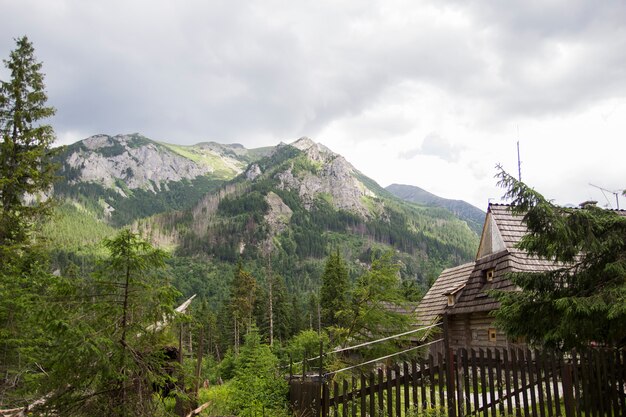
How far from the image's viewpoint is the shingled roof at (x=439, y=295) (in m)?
24.8

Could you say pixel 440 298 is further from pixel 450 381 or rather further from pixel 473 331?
pixel 450 381

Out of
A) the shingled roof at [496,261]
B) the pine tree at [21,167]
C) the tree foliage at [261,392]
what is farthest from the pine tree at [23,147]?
the shingled roof at [496,261]

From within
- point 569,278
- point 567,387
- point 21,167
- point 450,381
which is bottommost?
point 567,387

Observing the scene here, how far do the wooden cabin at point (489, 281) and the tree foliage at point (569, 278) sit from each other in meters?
7.74

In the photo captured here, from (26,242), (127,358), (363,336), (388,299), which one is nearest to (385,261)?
(388,299)

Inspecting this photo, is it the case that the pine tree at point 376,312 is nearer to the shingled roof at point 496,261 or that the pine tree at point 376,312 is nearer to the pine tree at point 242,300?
the shingled roof at point 496,261

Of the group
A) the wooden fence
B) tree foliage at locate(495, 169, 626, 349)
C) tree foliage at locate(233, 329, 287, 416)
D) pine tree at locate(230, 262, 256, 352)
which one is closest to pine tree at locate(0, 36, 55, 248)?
tree foliage at locate(233, 329, 287, 416)

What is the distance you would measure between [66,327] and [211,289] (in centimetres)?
14779

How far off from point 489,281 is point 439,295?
21.6 feet

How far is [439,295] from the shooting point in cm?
2623

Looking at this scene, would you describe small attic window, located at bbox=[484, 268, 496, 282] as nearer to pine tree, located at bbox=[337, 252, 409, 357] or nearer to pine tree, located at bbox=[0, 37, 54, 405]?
pine tree, located at bbox=[337, 252, 409, 357]

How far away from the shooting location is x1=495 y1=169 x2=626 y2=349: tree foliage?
913cm

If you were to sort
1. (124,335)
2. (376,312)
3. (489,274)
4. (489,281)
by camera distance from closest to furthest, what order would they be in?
(124,335) < (376,312) < (489,281) < (489,274)

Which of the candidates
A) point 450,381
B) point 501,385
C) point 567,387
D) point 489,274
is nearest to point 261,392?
point 450,381
